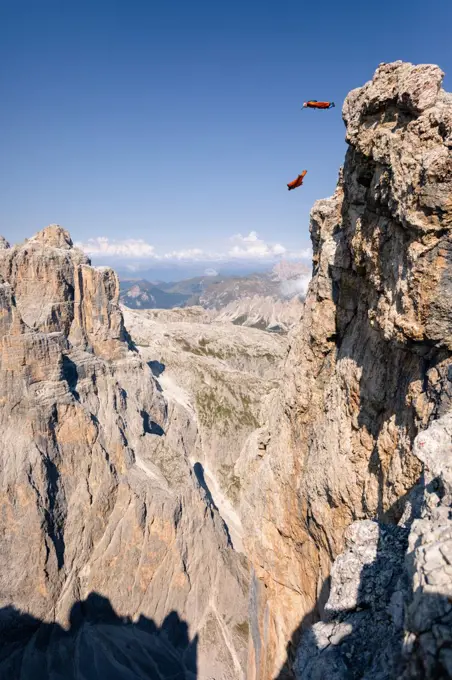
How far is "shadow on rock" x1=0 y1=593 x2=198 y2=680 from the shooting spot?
42.0 metres

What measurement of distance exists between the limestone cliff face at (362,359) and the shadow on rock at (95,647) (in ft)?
100

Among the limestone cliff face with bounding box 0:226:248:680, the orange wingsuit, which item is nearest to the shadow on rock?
the limestone cliff face with bounding box 0:226:248:680

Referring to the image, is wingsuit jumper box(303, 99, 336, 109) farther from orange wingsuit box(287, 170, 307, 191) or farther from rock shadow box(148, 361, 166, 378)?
rock shadow box(148, 361, 166, 378)

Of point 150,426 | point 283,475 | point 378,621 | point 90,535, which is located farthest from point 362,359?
point 150,426

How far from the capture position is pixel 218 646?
49312mm

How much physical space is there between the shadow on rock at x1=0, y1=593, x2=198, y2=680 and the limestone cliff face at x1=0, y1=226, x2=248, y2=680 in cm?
12

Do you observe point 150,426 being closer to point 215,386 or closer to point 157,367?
point 157,367

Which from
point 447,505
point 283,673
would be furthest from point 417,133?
point 283,673

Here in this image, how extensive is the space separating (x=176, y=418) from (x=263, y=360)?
6057 centimetres

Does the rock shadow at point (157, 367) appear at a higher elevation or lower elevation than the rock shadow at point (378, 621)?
lower

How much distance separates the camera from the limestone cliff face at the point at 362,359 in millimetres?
9602

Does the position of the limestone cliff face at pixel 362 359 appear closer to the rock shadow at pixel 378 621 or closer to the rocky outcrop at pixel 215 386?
the rock shadow at pixel 378 621

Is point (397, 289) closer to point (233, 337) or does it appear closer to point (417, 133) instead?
point (417, 133)

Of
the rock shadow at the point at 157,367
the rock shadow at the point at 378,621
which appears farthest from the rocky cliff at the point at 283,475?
the rock shadow at the point at 157,367
